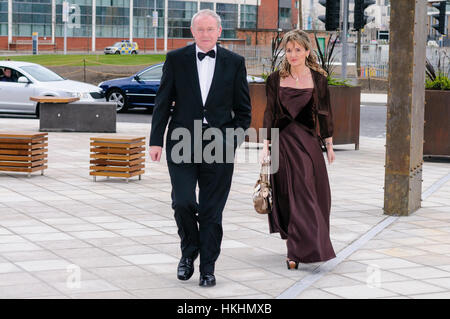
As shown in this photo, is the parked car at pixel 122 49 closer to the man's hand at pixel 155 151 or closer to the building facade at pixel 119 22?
the building facade at pixel 119 22

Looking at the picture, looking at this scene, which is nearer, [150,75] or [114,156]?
[114,156]

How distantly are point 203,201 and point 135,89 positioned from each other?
19.1 meters

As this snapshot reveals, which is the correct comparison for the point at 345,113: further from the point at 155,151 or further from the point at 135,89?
the point at 155,151

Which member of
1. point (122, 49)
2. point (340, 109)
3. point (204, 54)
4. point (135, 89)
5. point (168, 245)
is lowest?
point (168, 245)

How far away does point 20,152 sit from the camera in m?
11.7

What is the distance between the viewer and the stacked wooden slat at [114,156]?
37.0ft

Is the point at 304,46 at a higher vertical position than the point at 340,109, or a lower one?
higher

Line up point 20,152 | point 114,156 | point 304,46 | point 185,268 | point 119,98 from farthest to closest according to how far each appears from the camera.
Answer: point 119,98 < point 20,152 < point 114,156 < point 304,46 < point 185,268

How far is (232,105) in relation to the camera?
235 inches

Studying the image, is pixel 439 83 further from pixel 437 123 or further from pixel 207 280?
pixel 207 280

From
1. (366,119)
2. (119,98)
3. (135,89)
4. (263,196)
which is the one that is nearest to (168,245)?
(263,196)

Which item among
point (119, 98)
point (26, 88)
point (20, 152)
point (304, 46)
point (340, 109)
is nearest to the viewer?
point (304, 46)

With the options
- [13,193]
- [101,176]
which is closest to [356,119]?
[101,176]

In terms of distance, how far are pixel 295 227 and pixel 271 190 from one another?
0.36 m
